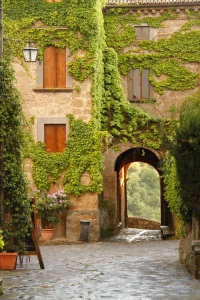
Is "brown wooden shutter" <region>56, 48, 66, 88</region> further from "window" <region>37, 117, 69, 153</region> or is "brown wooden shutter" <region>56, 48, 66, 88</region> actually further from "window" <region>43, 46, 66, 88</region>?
"window" <region>37, 117, 69, 153</region>

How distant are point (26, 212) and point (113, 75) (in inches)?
562

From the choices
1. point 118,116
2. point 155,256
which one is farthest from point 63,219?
point 155,256

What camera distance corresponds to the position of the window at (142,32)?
31.4 metres

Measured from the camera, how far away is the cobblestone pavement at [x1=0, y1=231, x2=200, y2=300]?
10.3m

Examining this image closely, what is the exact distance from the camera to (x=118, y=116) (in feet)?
90.7

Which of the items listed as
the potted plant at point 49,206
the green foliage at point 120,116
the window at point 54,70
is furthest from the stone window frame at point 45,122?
the green foliage at point 120,116

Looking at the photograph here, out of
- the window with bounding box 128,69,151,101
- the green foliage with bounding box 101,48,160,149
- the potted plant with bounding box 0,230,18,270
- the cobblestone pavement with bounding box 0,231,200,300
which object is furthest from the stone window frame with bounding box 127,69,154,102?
the potted plant with bounding box 0,230,18,270

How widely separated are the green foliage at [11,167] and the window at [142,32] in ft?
58.8

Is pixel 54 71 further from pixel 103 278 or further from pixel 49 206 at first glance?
pixel 103 278

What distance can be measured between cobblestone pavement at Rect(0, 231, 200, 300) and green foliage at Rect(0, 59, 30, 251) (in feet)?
3.25

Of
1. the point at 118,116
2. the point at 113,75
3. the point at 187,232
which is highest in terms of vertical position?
the point at 113,75

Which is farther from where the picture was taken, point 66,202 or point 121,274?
point 66,202

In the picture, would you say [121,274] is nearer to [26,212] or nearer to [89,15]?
[26,212]

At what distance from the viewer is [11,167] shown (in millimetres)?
14367
